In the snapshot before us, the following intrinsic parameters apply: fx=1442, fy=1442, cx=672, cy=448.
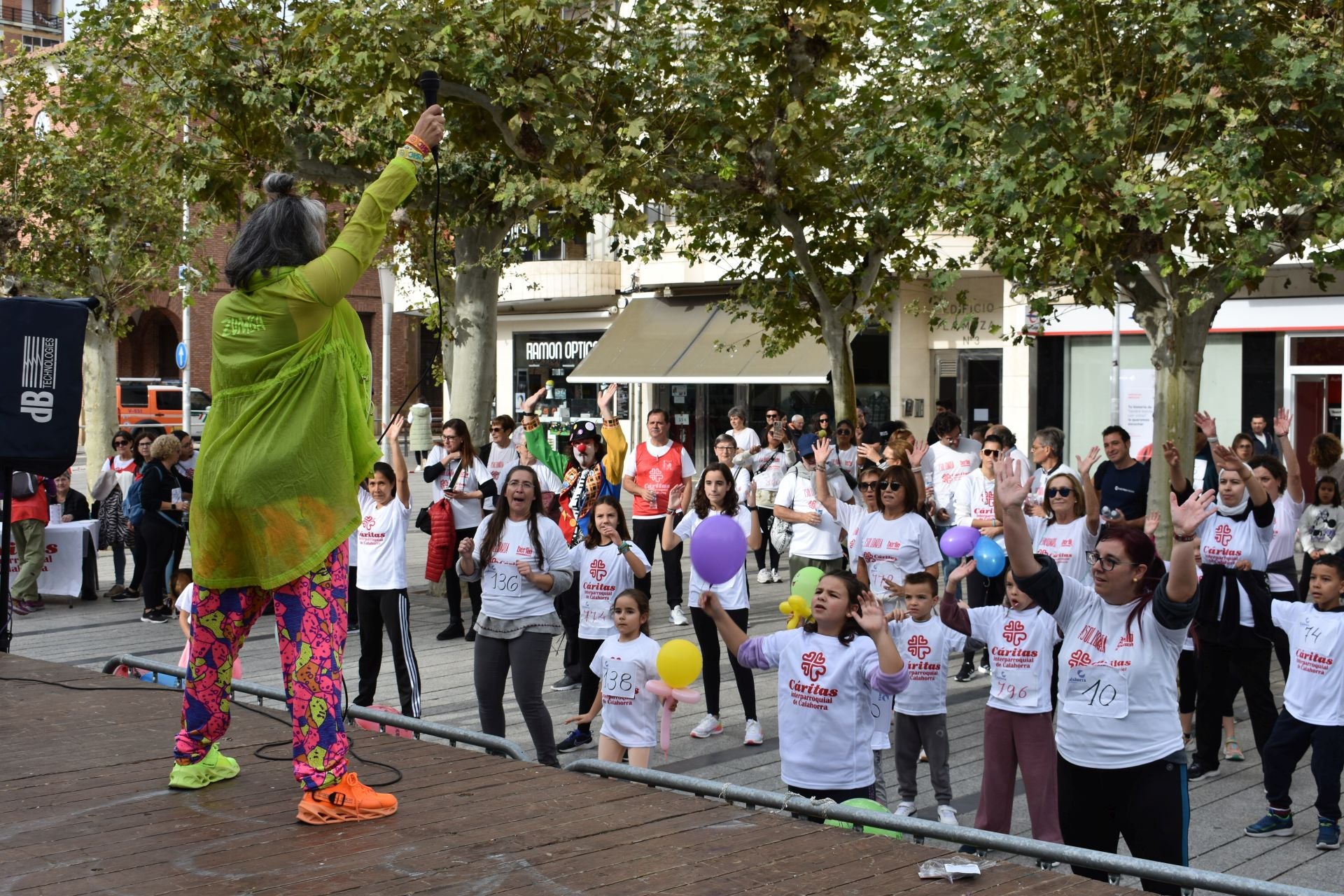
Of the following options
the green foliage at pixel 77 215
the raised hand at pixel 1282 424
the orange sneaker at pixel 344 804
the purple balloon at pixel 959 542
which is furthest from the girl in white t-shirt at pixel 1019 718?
the green foliage at pixel 77 215

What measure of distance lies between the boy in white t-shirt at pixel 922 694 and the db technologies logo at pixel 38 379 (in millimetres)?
4412

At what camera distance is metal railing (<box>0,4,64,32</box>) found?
194 ft

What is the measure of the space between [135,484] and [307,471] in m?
11.5

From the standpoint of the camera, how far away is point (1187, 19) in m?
A: 10.4

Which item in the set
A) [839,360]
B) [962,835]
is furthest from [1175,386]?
[962,835]

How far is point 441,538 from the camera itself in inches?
452

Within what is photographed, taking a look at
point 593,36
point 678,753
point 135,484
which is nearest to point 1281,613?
point 678,753

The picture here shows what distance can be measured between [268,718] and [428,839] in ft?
6.39

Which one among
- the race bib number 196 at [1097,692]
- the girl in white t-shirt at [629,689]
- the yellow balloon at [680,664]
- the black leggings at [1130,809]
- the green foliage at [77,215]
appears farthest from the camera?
the green foliage at [77,215]

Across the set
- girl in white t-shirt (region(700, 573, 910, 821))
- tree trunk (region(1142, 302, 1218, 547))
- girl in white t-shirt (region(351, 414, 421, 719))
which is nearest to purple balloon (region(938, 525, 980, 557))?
Answer: girl in white t-shirt (region(700, 573, 910, 821))

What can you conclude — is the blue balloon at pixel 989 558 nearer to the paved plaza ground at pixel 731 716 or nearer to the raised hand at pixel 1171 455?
the raised hand at pixel 1171 455

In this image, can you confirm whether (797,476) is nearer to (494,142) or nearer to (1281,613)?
(1281,613)

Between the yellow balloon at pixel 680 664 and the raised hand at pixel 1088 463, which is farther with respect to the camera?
the raised hand at pixel 1088 463

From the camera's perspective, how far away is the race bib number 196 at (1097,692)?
500 cm
